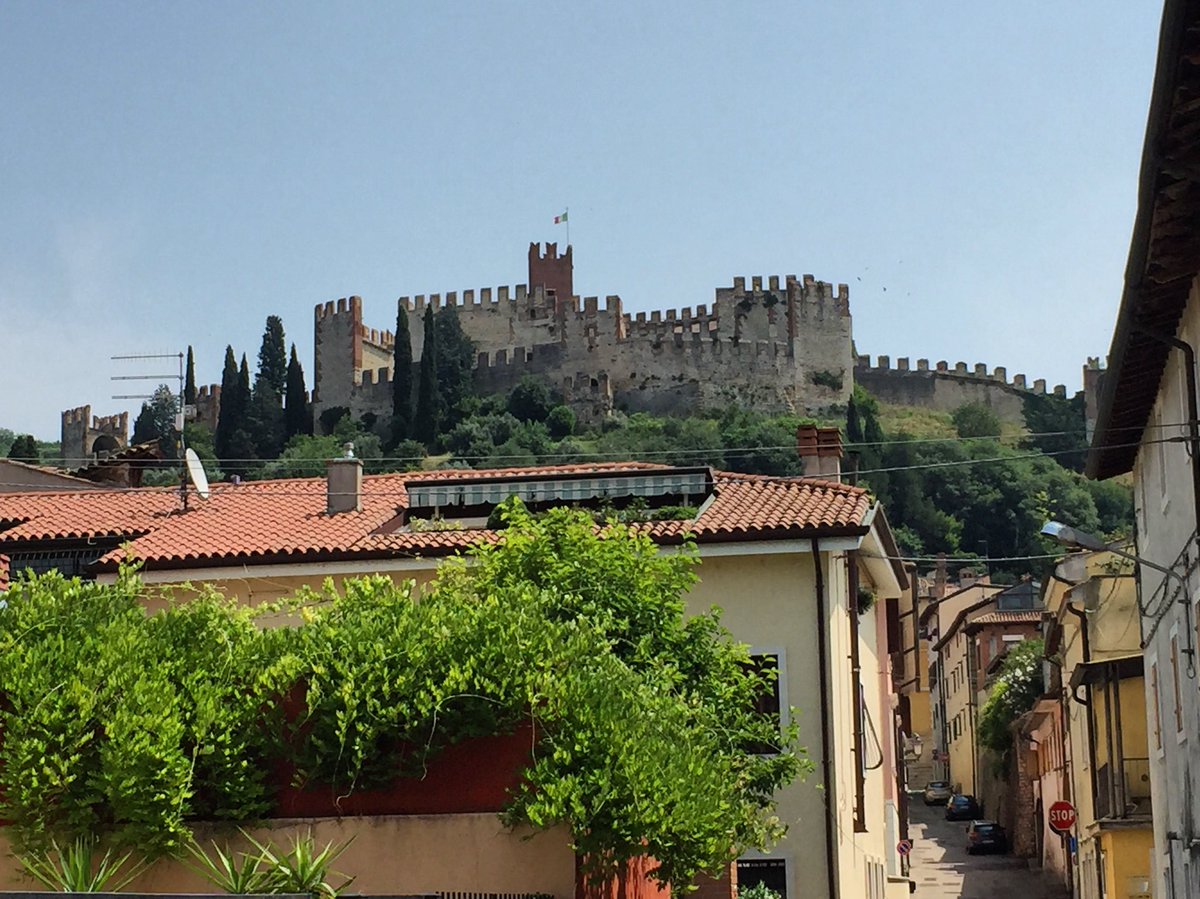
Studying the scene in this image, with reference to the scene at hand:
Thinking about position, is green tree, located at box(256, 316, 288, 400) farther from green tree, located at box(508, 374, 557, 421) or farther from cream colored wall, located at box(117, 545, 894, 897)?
cream colored wall, located at box(117, 545, 894, 897)

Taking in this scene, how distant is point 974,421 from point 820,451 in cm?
9355

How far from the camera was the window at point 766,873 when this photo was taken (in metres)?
19.9

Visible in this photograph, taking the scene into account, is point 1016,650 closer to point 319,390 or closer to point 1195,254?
point 1195,254

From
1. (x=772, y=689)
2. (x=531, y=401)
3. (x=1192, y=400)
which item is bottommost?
(x=772, y=689)

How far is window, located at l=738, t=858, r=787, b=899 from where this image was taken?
19922mm

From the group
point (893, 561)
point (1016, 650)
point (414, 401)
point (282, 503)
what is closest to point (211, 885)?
point (282, 503)

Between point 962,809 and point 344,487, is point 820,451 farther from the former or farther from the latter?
point 962,809

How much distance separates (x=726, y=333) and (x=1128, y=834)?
8472cm

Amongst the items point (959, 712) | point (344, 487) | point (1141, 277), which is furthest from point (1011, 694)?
point (1141, 277)

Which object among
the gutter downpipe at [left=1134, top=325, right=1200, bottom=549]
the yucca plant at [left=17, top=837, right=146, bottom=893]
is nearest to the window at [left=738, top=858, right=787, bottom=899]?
the gutter downpipe at [left=1134, top=325, right=1200, bottom=549]

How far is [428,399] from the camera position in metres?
106

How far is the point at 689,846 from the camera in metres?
14.0

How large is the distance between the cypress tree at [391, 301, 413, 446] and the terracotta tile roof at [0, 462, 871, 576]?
8033cm

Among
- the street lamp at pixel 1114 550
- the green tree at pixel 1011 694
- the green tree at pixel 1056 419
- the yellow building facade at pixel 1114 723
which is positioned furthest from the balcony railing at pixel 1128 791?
the green tree at pixel 1056 419
